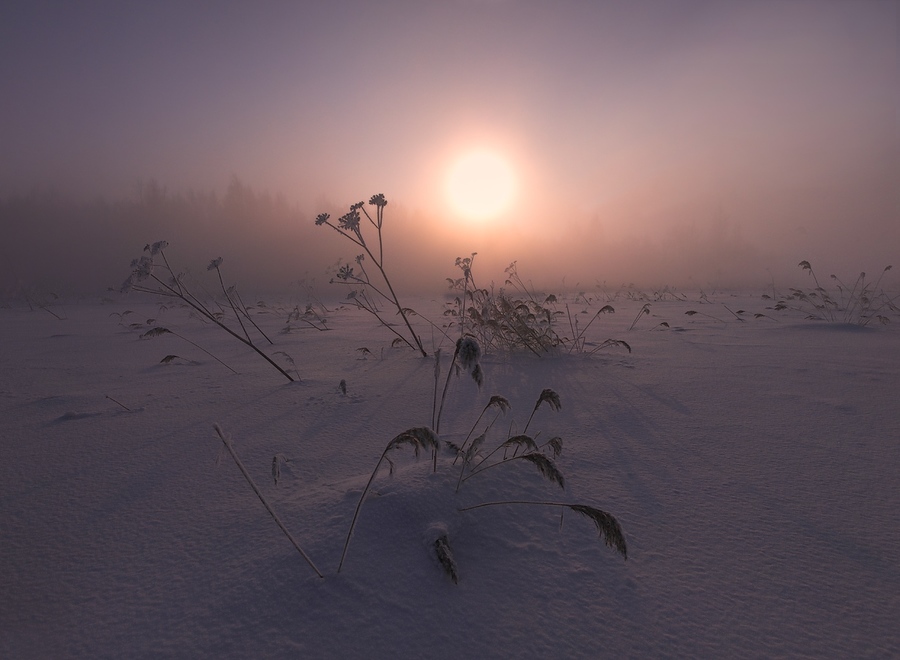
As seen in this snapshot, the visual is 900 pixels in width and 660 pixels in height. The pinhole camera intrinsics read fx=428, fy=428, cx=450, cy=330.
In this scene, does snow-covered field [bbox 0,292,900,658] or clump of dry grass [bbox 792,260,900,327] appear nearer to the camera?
snow-covered field [bbox 0,292,900,658]

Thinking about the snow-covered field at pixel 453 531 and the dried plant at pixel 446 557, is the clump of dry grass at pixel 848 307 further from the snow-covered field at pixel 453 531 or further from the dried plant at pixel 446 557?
the dried plant at pixel 446 557

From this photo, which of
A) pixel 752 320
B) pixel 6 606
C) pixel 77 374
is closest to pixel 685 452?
pixel 6 606

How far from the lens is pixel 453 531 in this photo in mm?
804

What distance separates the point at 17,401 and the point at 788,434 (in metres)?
2.84

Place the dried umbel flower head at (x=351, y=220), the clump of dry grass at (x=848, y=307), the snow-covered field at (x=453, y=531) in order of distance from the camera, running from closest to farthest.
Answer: the snow-covered field at (x=453, y=531)
the dried umbel flower head at (x=351, y=220)
the clump of dry grass at (x=848, y=307)

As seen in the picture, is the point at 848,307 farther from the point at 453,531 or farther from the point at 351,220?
the point at 453,531

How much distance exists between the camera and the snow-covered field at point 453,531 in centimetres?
61

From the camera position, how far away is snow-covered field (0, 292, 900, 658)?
61 centimetres

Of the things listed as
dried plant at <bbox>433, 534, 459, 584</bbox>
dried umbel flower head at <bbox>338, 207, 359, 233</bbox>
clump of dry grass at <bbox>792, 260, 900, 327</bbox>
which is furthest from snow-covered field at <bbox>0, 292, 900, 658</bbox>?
clump of dry grass at <bbox>792, 260, 900, 327</bbox>

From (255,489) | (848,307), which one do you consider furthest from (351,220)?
(848,307)

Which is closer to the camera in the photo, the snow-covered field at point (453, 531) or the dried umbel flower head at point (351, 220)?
the snow-covered field at point (453, 531)

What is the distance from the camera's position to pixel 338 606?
0.64 metres

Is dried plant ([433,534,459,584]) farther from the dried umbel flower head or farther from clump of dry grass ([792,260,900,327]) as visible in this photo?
clump of dry grass ([792,260,900,327])

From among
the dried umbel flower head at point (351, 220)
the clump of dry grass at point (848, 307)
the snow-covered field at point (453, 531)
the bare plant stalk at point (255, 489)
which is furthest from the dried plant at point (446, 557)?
the clump of dry grass at point (848, 307)
